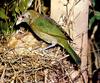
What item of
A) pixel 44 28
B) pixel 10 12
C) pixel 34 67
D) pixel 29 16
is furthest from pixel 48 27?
pixel 34 67

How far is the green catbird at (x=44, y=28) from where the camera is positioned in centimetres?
479

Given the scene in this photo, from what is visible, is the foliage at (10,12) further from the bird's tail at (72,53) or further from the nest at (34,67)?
the bird's tail at (72,53)

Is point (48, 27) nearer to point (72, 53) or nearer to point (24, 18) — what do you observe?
point (24, 18)

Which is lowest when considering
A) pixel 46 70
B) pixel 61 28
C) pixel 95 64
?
pixel 95 64

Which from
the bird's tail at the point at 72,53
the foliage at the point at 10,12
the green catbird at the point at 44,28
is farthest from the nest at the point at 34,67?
the foliage at the point at 10,12

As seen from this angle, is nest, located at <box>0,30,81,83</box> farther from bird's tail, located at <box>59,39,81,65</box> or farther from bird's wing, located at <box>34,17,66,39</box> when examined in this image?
bird's wing, located at <box>34,17,66,39</box>

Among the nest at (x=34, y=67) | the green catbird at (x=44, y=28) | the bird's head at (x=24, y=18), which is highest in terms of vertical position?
the bird's head at (x=24, y=18)

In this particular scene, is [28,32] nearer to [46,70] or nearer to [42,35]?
[42,35]

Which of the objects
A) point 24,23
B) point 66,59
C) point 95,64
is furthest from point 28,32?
point 95,64

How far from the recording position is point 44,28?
498 centimetres

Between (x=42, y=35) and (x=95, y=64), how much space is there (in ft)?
4.62

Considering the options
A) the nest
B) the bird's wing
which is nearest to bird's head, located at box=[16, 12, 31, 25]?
the bird's wing

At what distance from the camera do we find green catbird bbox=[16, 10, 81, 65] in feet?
15.7

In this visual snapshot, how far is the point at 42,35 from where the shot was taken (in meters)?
4.96
